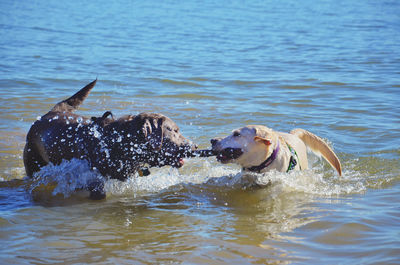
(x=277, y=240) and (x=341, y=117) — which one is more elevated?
(x=341, y=117)

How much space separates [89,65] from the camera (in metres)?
13.1

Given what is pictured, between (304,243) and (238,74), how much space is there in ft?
27.4

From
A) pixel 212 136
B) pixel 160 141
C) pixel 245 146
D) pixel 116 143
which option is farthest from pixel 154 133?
pixel 212 136

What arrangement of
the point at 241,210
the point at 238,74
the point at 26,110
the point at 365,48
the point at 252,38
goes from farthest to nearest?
the point at 252,38, the point at 365,48, the point at 238,74, the point at 26,110, the point at 241,210

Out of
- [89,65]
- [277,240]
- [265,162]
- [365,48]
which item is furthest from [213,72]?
[277,240]

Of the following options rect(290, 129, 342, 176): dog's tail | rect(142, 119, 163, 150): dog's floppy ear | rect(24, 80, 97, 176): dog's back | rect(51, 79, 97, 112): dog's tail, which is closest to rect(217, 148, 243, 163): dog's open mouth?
rect(142, 119, 163, 150): dog's floppy ear

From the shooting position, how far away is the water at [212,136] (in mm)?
4395

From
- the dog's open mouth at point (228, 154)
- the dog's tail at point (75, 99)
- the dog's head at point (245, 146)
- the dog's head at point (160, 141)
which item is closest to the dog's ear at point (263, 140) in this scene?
the dog's head at point (245, 146)

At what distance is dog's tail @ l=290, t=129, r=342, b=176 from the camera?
614 cm

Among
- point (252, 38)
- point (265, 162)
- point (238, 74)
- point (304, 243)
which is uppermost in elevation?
point (252, 38)

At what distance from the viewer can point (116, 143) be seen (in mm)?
5246

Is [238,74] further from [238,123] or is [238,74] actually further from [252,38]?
[252,38]

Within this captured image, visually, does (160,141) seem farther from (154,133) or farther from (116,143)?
(116,143)

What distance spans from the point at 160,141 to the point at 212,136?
2.75m
